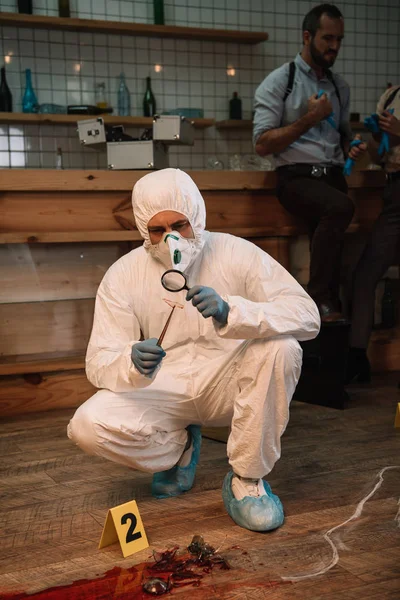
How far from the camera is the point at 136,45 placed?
5.29 m

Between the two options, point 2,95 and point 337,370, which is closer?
point 337,370

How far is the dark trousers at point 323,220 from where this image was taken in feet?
10.5

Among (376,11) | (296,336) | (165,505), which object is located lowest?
(165,505)

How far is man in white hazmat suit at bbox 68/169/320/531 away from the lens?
183 cm

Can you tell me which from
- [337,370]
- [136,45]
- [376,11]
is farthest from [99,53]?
[337,370]

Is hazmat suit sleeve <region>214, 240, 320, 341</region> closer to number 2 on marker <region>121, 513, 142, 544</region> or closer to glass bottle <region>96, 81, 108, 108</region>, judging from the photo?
number 2 on marker <region>121, 513, 142, 544</region>

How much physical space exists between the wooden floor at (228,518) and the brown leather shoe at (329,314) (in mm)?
477

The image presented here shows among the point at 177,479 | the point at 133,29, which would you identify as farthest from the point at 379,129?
the point at 133,29

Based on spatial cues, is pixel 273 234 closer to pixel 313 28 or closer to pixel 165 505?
pixel 313 28

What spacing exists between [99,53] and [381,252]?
2.94 m

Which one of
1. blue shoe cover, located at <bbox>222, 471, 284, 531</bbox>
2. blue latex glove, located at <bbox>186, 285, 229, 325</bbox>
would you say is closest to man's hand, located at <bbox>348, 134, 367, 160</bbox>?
blue latex glove, located at <bbox>186, 285, 229, 325</bbox>

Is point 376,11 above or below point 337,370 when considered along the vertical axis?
above

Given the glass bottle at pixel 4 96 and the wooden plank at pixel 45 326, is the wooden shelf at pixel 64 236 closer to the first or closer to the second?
the wooden plank at pixel 45 326

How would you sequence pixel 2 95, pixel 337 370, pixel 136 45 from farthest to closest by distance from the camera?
pixel 136 45 → pixel 2 95 → pixel 337 370
